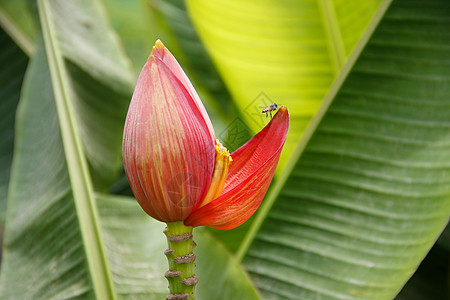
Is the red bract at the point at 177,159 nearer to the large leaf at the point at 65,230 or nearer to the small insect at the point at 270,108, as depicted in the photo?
the small insect at the point at 270,108

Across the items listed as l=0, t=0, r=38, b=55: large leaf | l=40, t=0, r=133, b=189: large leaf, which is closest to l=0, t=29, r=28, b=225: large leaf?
l=0, t=0, r=38, b=55: large leaf

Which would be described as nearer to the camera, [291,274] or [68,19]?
[291,274]

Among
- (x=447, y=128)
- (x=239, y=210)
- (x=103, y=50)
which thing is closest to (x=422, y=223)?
(x=447, y=128)

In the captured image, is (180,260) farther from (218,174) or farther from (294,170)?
(294,170)

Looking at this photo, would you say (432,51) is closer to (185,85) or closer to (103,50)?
(185,85)

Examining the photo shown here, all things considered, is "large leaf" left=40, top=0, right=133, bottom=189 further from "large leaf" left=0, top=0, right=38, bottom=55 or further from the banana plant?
"large leaf" left=0, top=0, right=38, bottom=55

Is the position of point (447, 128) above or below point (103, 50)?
below

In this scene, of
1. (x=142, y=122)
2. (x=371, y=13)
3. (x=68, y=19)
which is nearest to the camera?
(x=142, y=122)
